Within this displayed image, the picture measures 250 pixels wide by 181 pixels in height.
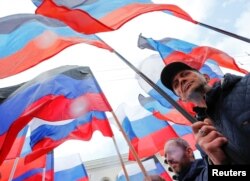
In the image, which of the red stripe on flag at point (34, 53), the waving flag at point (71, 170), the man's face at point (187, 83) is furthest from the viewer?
the waving flag at point (71, 170)

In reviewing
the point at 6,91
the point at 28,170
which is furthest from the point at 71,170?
the point at 6,91

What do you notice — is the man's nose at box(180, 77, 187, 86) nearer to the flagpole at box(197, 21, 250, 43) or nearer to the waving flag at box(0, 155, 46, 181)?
the flagpole at box(197, 21, 250, 43)

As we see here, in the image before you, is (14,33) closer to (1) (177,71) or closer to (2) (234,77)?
(1) (177,71)

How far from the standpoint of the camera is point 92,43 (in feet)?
13.1

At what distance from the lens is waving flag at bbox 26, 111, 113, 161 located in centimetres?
566

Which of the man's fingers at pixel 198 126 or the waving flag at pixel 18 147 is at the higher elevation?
the man's fingers at pixel 198 126

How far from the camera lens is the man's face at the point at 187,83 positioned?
2.09 meters

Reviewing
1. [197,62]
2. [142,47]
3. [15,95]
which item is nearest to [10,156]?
A: [15,95]

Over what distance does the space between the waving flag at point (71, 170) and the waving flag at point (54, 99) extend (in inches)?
112

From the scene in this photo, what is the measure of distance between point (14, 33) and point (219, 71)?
3536 millimetres

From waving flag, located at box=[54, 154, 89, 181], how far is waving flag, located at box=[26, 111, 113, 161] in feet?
6.43

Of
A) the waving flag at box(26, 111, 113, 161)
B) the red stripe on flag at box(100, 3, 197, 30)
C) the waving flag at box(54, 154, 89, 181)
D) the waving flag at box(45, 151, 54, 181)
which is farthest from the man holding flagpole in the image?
the waving flag at box(54, 154, 89, 181)

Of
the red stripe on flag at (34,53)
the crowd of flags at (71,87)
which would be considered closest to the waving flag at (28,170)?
the crowd of flags at (71,87)

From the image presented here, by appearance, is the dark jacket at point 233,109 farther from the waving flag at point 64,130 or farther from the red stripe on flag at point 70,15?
the waving flag at point 64,130
